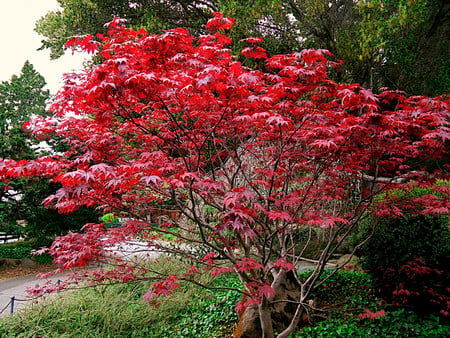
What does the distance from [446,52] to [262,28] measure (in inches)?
185

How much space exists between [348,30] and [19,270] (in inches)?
502

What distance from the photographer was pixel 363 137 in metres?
2.94

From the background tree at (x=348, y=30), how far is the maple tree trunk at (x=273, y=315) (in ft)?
16.0

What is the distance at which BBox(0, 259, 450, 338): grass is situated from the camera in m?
4.16

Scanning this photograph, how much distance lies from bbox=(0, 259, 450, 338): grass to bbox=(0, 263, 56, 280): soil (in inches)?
247

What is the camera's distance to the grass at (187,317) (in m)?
4.16

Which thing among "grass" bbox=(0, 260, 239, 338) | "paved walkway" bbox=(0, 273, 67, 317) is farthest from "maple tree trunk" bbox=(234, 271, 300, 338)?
"paved walkway" bbox=(0, 273, 67, 317)

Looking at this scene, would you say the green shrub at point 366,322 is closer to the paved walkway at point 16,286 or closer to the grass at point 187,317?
the grass at point 187,317

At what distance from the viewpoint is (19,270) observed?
423 inches

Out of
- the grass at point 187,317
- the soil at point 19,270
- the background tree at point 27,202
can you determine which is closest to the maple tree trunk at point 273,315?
the grass at point 187,317

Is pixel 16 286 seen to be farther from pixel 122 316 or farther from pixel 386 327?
pixel 386 327

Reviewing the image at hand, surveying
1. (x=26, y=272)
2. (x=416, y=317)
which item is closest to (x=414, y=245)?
(x=416, y=317)

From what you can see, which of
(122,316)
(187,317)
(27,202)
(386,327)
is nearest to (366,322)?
(386,327)

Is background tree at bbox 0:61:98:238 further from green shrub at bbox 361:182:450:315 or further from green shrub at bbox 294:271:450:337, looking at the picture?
green shrub at bbox 361:182:450:315
